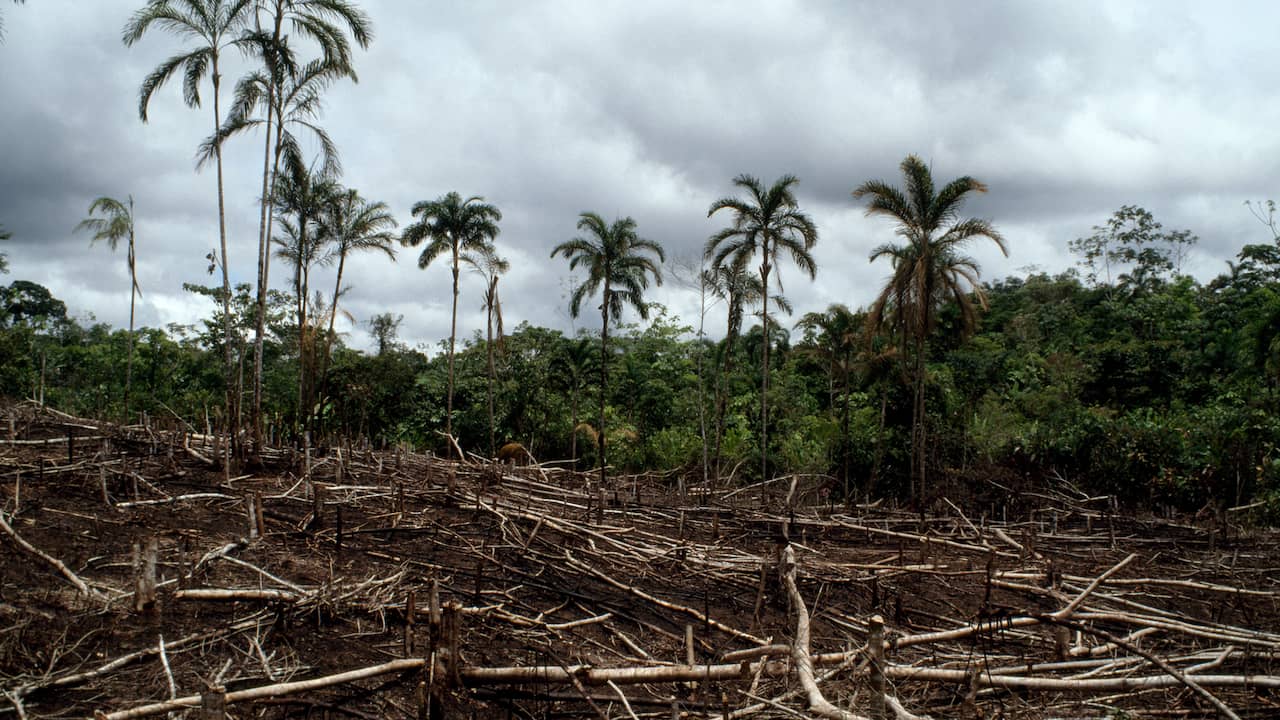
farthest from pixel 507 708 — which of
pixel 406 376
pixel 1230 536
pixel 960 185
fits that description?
pixel 406 376

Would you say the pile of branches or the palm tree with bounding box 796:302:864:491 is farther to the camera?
the palm tree with bounding box 796:302:864:491

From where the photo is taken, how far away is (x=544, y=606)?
6188 millimetres

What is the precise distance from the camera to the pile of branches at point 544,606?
4.34 metres

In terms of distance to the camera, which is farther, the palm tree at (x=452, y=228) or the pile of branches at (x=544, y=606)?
the palm tree at (x=452, y=228)

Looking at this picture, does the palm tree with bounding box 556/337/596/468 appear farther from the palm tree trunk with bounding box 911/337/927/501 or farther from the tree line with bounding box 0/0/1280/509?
the palm tree trunk with bounding box 911/337/927/501

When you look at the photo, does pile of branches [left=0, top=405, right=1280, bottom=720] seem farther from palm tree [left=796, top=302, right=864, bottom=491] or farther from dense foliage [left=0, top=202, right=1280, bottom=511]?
palm tree [left=796, top=302, right=864, bottom=491]

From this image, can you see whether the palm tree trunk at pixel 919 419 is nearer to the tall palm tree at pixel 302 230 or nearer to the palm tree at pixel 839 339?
the palm tree at pixel 839 339

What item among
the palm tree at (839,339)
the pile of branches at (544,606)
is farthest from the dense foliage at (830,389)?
the pile of branches at (544,606)

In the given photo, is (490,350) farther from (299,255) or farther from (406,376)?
A: (299,255)

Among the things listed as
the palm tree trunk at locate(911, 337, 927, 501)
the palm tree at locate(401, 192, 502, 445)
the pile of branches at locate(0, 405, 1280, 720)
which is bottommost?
the pile of branches at locate(0, 405, 1280, 720)

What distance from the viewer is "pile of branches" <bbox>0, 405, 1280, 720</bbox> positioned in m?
4.34

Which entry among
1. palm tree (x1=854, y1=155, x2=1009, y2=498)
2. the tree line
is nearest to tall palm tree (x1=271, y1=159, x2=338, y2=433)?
the tree line

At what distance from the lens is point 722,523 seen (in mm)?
10016

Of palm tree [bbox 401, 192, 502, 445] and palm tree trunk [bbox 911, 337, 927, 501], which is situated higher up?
palm tree [bbox 401, 192, 502, 445]
